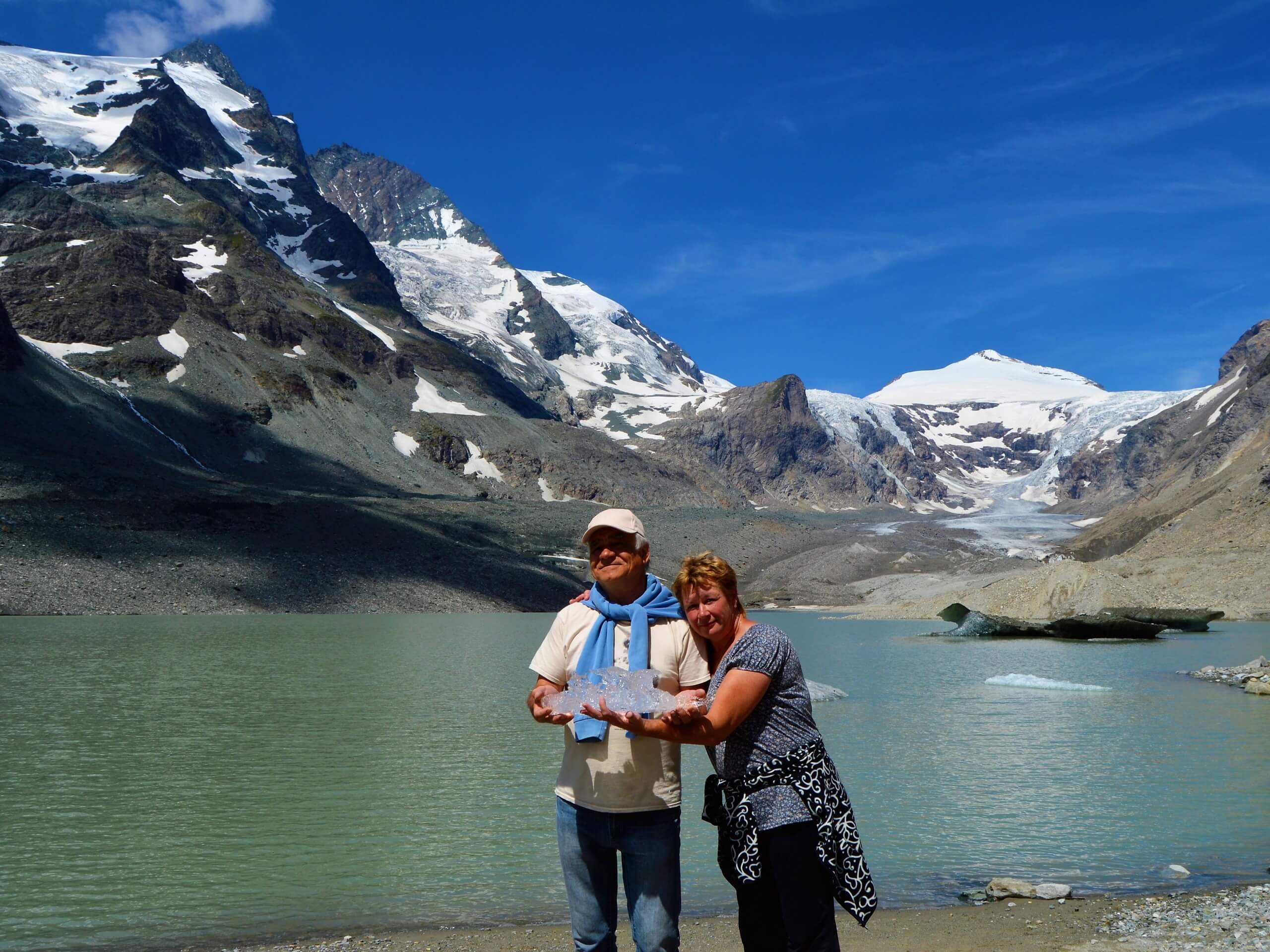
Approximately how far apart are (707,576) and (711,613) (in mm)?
177

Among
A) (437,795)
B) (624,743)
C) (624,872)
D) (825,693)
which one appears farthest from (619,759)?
(825,693)

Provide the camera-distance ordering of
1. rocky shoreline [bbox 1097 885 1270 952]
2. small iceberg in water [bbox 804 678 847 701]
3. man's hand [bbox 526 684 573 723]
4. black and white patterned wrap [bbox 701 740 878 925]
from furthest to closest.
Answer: small iceberg in water [bbox 804 678 847 701] < rocky shoreline [bbox 1097 885 1270 952] < black and white patterned wrap [bbox 701 740 878 925] < man's hand [bbox 526 684 573 723]

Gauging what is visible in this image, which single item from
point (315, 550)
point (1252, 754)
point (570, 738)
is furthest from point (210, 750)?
point (315, 550)

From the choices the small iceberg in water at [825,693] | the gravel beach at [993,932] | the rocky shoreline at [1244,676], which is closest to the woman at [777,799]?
the gravel beach at [993,932]

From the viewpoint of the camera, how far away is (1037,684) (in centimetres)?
2844

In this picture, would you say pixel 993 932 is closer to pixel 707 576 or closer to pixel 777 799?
pixel 777 799

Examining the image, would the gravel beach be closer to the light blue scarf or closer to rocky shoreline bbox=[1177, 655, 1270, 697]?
the light blue scarf

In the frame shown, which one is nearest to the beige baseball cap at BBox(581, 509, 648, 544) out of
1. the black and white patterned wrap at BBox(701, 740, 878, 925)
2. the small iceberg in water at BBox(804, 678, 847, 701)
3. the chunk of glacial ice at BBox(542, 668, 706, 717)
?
the chunk of glacial ice at BBox(542, 668, 706, 717)

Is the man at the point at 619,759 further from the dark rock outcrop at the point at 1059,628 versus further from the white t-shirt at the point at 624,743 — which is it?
the dark rock outcrop at the point at 1059,628

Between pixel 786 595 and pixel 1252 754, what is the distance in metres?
83.3

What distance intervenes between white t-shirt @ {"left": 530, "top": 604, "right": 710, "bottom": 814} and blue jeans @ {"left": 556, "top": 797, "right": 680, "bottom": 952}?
86 millimetres

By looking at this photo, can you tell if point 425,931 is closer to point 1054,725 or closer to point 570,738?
point 570,738

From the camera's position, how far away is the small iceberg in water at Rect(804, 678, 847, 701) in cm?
2523

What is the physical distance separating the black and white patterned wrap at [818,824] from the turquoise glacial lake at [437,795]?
475cm
